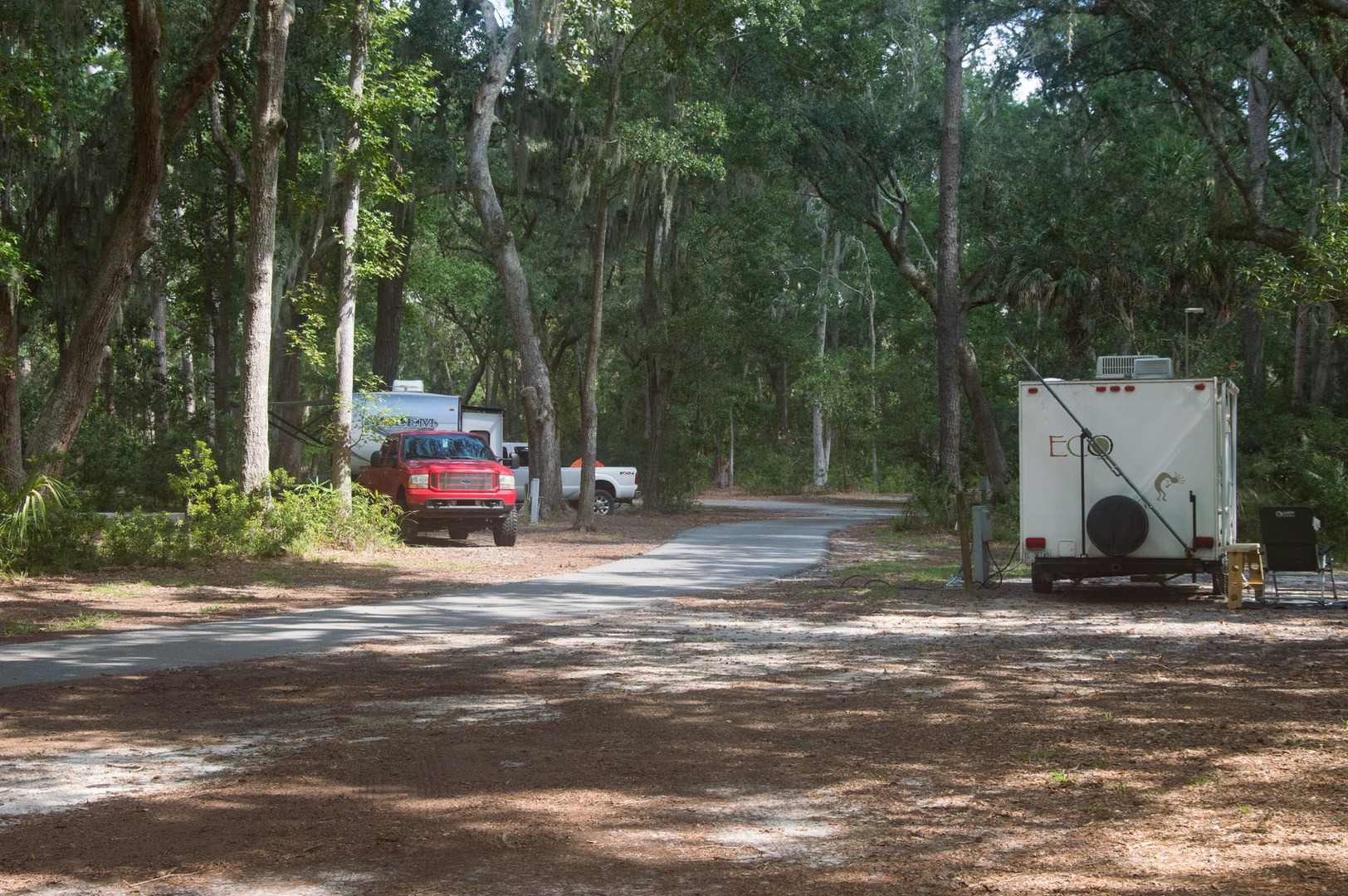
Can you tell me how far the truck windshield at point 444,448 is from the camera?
22.2 metres

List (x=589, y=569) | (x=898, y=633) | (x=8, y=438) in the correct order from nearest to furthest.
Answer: (x=898, y=633) < (x=589, y=569) < (x=8, y=438)

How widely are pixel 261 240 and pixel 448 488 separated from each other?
541cm

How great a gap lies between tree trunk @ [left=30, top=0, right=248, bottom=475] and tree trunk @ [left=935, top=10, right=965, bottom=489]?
1384 centimetres

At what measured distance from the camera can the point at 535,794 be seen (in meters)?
5.42

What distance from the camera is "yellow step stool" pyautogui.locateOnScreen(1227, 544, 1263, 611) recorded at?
1312 cm

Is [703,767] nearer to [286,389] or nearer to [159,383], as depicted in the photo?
[286,389]

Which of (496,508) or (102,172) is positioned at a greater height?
(102,172)

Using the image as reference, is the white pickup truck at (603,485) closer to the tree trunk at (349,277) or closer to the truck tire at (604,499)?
the truck tire at (604,499)

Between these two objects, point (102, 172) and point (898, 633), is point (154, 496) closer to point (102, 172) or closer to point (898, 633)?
point (102, 172)

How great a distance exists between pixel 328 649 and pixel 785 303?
35.5 m

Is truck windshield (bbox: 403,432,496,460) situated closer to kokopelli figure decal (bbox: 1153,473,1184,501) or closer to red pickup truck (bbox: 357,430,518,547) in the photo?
red pickup truck (bbox: 357,430,518,547)

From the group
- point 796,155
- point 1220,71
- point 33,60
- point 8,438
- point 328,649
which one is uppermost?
point 1220,71

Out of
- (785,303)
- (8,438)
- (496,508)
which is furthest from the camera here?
(785,303)

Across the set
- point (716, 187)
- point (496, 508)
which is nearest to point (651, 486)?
point (716, 187)
